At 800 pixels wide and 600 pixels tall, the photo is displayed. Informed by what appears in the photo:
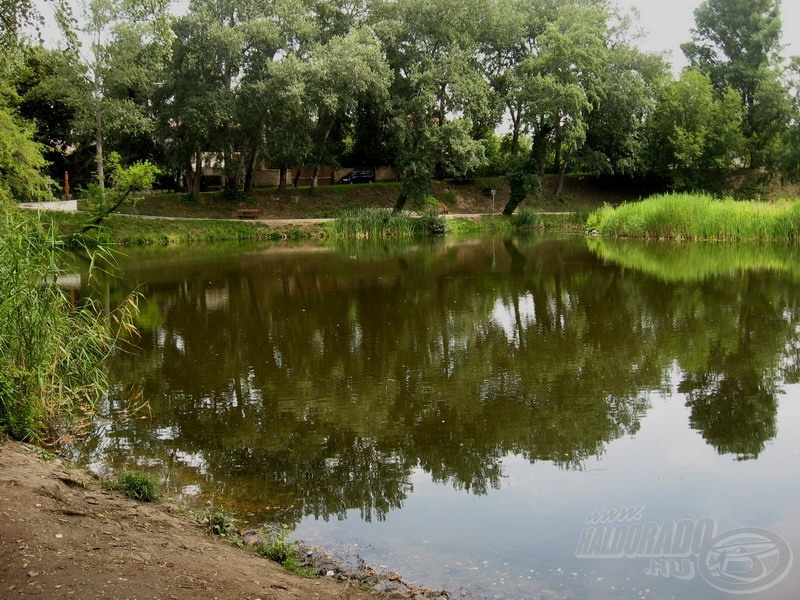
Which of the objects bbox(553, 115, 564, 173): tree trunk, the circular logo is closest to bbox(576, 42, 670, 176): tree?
bbox(553, 115, 564, 173): tree trunk

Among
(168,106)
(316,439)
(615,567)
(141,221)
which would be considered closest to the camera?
(615,567)

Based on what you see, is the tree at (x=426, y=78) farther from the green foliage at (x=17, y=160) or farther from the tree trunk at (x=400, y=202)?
the green foliage at (x=17, y=160)

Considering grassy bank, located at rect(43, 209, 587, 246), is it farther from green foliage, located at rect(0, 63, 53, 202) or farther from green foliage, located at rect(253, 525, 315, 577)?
green foliage, located at rect(253, 525, 315, 577)

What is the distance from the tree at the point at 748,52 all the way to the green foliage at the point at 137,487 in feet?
184

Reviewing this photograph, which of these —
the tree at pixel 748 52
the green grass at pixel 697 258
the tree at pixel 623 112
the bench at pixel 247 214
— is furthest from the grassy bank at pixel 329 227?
the tree at pixel 748 52

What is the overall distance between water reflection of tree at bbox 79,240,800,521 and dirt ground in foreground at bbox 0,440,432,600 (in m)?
1.16

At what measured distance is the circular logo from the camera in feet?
16.6

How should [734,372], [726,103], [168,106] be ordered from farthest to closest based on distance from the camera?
[726,103]
[168,106]
[734,372]

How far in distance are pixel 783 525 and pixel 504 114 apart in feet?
164

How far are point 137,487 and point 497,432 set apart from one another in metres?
3.76

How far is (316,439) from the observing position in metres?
8.04

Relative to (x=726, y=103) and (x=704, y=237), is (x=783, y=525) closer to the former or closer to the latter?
(x=704, y=237)

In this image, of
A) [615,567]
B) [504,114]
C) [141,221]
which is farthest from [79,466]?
[504,114]

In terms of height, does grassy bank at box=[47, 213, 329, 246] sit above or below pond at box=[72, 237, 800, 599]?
above
